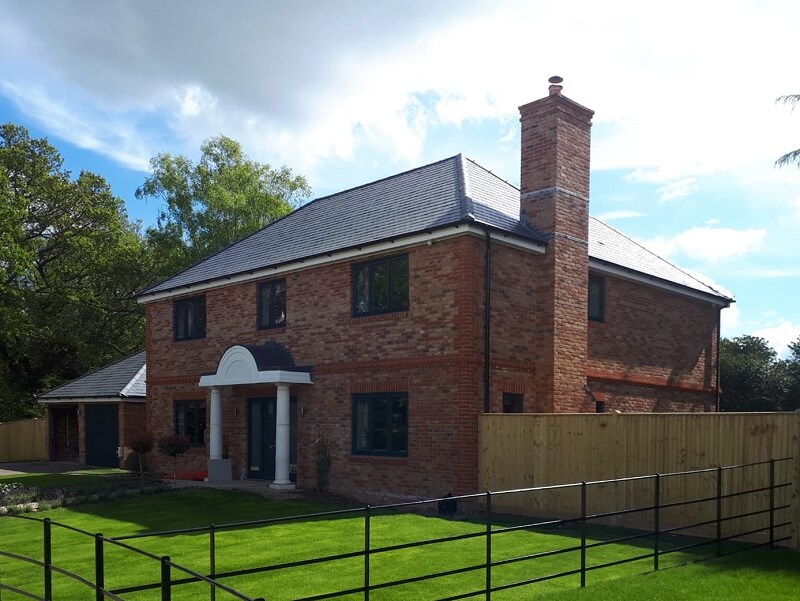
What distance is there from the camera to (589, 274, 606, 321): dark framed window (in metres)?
19.4

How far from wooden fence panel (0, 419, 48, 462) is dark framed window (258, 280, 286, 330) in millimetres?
17305

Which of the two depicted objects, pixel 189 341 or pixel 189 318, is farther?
pixel 189 318

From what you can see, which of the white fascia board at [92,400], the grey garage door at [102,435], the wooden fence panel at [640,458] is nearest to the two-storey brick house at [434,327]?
the wooden fence panel at [640,458]

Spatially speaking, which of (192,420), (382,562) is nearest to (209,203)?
(192,420)

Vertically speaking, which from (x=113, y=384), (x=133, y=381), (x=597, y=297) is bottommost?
(x=113, y=384)

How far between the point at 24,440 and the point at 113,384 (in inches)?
310

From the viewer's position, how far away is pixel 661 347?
21453mm

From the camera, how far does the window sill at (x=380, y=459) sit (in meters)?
→ 16.8

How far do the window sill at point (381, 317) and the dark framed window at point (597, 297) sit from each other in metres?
5.02

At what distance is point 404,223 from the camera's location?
17906mm

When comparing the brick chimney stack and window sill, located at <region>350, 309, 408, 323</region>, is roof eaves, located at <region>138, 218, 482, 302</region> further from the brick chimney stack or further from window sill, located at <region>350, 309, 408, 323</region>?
the brick chimney stack

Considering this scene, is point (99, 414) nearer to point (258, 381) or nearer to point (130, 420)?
point (130, 420)

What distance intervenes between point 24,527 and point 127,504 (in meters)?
2.50

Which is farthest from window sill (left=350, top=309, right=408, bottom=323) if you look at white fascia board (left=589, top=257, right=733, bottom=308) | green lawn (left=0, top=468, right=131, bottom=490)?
green lawn (left=0, top=468, right=131, bottom=490)
